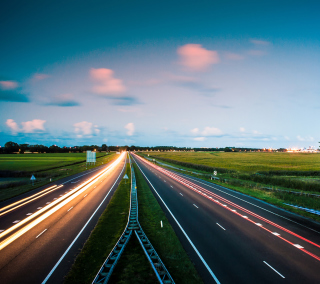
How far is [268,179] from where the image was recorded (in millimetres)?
55312

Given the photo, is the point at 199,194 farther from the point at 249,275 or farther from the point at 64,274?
the point at 64,274

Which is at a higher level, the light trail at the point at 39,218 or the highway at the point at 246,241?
the highway at the point at 246,241

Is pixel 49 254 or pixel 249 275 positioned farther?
pixel 49 254

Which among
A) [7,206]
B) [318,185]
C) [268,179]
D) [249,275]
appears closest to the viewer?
[249,275]

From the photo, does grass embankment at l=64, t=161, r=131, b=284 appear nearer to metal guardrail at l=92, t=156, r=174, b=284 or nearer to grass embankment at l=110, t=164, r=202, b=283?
metal guardrail at l=92, t=156, r=174, b=284

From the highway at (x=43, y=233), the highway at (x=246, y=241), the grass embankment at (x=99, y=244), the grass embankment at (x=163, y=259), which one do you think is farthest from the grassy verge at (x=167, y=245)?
the highway at (x=43, y=233)

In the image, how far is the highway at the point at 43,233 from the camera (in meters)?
13.4

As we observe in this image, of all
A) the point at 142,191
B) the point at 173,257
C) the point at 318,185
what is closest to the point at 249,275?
the point at 173,257

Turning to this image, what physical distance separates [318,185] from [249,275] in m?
44.1

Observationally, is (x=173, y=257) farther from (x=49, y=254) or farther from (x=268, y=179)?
(x=268, y=179)

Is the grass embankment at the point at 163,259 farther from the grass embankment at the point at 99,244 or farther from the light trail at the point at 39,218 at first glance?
the light trail at the point at 39,218

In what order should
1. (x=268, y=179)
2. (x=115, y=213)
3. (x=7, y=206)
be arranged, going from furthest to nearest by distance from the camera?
(x=268, y=179)
(x=7, y=206)
(x=115, y=213)

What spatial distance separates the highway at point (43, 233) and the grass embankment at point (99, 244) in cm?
70

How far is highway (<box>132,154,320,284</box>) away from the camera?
13086 mm
